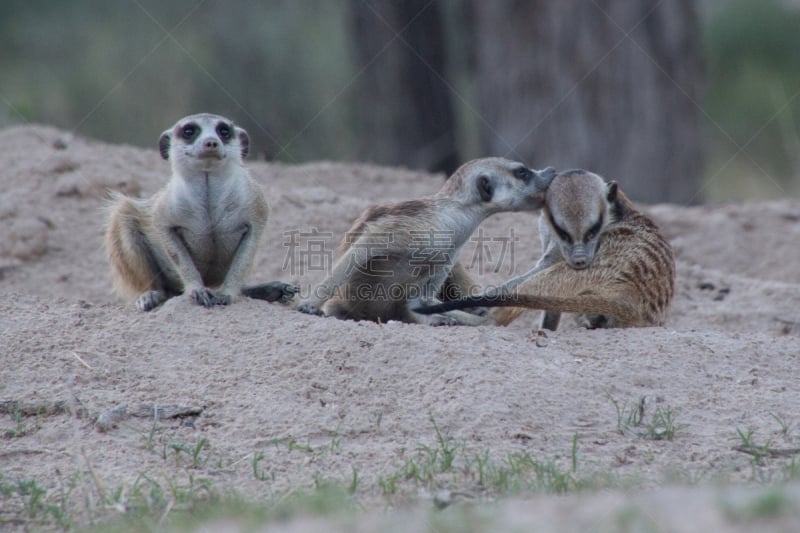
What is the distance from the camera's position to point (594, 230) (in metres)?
5.17

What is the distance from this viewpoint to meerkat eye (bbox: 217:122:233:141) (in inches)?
206

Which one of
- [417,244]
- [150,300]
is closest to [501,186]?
[417,244]

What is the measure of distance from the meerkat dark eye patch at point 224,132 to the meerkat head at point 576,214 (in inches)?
61.5

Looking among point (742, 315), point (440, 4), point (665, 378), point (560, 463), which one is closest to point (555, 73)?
point (440, 4)

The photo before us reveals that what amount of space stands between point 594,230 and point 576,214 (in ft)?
0.50

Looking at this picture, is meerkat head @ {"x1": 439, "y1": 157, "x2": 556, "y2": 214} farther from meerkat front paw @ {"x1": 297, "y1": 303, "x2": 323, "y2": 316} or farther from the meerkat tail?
meerkat front paw @ {"x1": 297, "y1": 303, "x2": 323, "y2": 316}

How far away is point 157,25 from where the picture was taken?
640 inches

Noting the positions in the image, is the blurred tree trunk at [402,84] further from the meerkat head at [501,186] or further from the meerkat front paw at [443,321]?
the meerkat front paw at [443,321]

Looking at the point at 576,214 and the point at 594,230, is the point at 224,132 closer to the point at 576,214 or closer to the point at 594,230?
the point at 576,214

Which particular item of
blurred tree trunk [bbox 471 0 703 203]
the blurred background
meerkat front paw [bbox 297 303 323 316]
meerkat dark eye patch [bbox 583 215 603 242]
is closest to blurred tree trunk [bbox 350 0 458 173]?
the blurred background

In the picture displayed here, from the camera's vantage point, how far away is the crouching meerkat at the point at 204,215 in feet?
16.9

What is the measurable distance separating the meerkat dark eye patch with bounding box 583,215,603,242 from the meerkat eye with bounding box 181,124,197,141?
192cm

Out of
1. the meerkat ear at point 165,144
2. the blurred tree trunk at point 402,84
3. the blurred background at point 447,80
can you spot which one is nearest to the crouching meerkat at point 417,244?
the meerkat ear at point 165,144

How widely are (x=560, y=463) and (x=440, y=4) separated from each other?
938 cm
